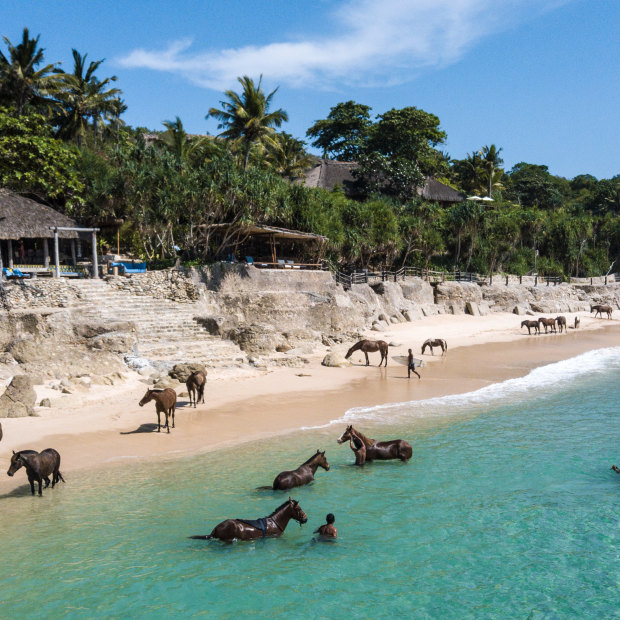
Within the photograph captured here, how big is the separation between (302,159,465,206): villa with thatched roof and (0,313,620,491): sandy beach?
2369 cm

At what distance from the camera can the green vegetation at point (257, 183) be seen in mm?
28359

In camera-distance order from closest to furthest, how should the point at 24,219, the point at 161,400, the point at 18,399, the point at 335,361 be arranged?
1. the point at 161,400
2. the point at 18,399
3. the point at 335,361
4. the point at 24,219

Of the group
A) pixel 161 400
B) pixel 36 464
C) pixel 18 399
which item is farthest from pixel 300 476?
pixel 18 399

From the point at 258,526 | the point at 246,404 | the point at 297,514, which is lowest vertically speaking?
the point at 258,526

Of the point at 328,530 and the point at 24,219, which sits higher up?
the point at 24,219

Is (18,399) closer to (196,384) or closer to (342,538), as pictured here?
(196,384)

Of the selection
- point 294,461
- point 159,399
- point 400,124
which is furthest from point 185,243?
point 400,124

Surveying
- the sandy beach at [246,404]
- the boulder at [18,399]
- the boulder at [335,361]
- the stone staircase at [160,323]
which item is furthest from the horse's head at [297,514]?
the boulder at [335,361]

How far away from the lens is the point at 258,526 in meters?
8.84

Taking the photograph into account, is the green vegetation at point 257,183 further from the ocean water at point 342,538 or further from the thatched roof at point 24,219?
the ocean water at point 342,538

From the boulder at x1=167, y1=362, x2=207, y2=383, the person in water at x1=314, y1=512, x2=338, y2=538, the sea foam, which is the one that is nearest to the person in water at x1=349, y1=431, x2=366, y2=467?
the sea foam

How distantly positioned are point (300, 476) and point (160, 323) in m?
15.3

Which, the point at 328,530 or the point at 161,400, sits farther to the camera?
the point at 161,400

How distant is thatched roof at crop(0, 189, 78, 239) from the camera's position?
26.1 metres
